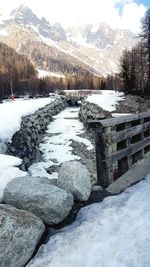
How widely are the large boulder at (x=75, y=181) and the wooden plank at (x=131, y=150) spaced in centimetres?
94

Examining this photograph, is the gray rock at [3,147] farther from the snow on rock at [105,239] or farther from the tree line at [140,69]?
the tree line at [140,69]

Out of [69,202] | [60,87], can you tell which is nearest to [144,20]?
[69,202]

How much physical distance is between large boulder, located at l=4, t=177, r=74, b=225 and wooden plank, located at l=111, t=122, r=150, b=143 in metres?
1.83

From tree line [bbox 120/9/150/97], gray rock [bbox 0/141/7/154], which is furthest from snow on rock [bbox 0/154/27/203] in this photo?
tree line [bbox 120/9/150/97]

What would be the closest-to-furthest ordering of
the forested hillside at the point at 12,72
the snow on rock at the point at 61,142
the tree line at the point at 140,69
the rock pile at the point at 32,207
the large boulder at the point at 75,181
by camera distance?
A: the rock pile at the point at 32,207
the large boulder at the point at 75,181
the snow on rock at the point at 61,142
the tree line at the point at 140,69
the forested hillside at the point at 12,72

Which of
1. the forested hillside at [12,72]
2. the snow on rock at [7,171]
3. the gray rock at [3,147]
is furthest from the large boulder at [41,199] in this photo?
the forested hillside at [12,72]

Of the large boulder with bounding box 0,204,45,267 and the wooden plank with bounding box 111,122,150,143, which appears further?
the wooden plank with bounding box 111,122,150,143

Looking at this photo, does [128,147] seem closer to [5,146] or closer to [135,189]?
[135,189]

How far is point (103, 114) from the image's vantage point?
1100 inches

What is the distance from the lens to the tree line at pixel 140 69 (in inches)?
1656

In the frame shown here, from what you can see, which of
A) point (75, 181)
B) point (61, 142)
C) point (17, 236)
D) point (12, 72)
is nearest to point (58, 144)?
point (61, 142)

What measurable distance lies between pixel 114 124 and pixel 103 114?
21277 mm

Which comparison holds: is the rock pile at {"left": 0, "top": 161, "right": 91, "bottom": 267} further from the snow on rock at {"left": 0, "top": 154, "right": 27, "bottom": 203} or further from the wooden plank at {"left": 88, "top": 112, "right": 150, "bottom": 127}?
the wooden plank at {"left": 88, "top": 112, "right": 150, "bottom": 127}

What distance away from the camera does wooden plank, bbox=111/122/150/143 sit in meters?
6.87
